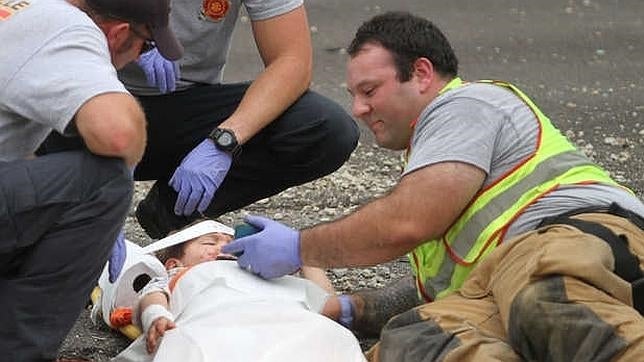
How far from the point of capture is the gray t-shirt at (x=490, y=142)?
3287 millimetres

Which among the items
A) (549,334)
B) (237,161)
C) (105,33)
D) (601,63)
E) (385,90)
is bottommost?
(601,63)

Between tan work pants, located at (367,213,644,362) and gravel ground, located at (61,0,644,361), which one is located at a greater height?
tan work pants, located at (367,213,644,362)

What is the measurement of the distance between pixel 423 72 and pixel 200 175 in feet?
2.92

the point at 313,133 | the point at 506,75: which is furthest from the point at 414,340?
the point at 506,75

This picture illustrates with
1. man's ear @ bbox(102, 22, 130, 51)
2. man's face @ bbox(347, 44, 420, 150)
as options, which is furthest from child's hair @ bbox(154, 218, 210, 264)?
man's ear @ bbox(102, 22, 130, 51)

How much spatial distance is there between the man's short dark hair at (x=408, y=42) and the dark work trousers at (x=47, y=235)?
892 millimetres

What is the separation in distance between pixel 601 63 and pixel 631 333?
16.4ft

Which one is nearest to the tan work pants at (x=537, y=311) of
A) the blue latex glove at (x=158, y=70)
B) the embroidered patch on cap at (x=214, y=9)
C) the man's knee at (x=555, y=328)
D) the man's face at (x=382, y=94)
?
the man's knee at (x=555, y=328)

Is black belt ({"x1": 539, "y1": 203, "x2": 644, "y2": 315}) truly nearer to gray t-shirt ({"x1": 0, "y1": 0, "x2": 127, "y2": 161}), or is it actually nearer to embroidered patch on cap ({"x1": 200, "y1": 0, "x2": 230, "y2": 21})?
gray t-shirt ({"x1": 0, "y1": 0, "x2": 127, "y2": 161})

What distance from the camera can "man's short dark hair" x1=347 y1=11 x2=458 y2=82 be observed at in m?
3.54

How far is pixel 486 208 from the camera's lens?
3.32 m

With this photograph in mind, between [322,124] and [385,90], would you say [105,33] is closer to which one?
[385,90]

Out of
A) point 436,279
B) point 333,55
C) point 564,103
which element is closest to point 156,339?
point 436,279

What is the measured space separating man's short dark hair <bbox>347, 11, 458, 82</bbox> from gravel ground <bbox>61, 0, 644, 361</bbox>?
0.91 metres
